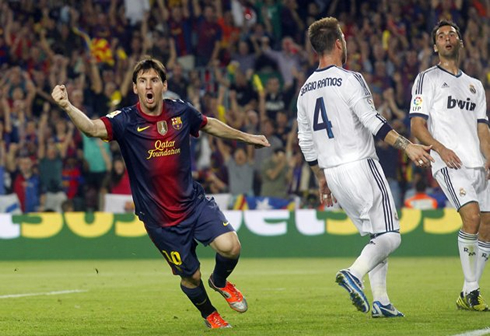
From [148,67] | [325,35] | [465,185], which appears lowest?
[465,185]

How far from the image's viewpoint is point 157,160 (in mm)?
8188

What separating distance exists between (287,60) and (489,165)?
12.6 metres

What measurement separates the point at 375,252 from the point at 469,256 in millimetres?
1665

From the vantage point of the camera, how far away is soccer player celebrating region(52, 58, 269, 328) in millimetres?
8164

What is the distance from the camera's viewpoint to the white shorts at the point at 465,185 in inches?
375

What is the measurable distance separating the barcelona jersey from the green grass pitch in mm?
935

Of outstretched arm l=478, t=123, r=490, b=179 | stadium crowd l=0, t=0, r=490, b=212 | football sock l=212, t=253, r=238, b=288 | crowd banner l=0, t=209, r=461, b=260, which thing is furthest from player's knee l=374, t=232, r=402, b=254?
stadium crowd l=0, t=0, r=490, b=212

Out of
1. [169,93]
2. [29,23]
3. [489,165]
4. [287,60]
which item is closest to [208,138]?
[169,93]

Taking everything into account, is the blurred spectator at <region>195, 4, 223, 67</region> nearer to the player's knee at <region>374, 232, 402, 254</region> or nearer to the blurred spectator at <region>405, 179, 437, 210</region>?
the blurred spectator at <region>405, 179, 437, 210</region>

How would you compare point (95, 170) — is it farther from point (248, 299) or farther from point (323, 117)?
point (323, 117)

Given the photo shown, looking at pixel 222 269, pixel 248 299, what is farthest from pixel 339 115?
pixel 248 299

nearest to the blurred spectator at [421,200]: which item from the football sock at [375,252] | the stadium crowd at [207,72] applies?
the stadium crowd at [207,72]

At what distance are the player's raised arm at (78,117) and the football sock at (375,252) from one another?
7.20 feet

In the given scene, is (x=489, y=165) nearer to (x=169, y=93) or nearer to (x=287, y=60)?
(x=169, y=93)
